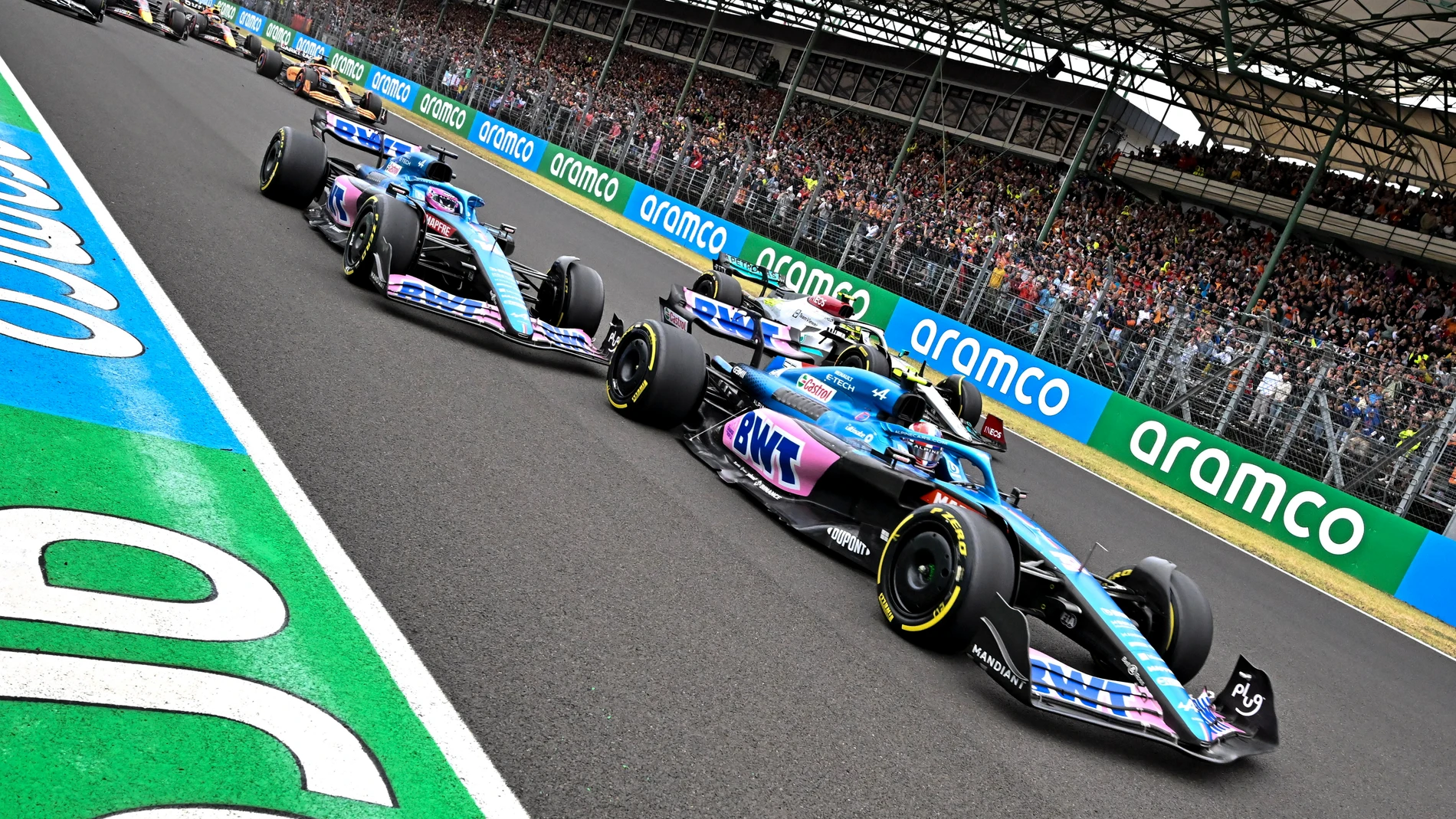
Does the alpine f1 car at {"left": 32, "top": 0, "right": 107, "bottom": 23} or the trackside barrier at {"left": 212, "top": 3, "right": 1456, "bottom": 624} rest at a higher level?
the trackside barrier at {"left": 212, "top": 3, "right": 1456, "bottom": 624}

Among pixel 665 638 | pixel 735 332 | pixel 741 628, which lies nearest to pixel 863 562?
pixel 741 628

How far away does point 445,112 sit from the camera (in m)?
36.0

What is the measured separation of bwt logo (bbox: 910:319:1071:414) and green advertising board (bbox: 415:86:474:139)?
65.5ft

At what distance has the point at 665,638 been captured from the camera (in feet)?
16.1

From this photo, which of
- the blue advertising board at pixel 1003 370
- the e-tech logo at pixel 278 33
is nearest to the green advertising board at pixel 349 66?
the e-tech logo at pixel 278 33

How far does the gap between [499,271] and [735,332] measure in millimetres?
3104

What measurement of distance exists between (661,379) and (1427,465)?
33.8 ft

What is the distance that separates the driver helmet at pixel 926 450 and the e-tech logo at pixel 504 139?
25.6m

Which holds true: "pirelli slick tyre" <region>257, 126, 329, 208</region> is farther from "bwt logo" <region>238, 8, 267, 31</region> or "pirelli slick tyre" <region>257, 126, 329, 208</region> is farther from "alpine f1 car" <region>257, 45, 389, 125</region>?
"bwt logo" <region>238, 8, 267, 31</region>

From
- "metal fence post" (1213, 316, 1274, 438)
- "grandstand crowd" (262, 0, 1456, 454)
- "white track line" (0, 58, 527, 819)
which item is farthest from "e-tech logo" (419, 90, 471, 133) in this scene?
"white track line" (0, 58, 527, 819)

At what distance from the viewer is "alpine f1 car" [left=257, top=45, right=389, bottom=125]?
1048 inches

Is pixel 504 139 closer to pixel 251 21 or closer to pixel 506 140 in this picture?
pixel 506 140

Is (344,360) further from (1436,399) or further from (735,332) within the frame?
(1436,399)

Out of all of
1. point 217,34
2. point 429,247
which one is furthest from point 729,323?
point 217,34
